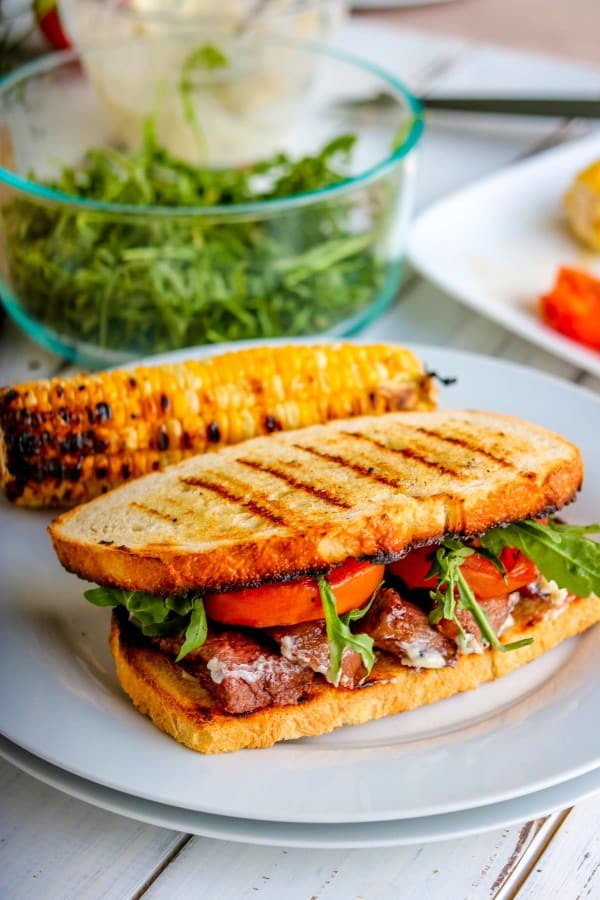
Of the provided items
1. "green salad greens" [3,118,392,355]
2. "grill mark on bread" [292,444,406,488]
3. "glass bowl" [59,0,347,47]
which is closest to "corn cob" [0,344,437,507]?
"grill mark on bread" [292,444,406,488]

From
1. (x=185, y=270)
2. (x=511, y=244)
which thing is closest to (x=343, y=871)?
(x=185, y=270)

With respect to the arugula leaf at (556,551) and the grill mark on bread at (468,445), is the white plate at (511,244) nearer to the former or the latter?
the grill mark on bread at (468,445)

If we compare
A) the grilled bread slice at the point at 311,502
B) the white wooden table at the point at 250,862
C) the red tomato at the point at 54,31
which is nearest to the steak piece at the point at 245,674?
the grilled bread slice at the point at 311,502

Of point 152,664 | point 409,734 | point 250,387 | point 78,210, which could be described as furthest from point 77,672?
point 78,210

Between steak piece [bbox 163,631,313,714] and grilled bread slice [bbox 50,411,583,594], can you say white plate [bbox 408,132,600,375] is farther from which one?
steak piece [bbox 163,631,313,714]

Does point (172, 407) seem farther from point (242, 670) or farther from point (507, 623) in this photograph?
point (507, 623)
